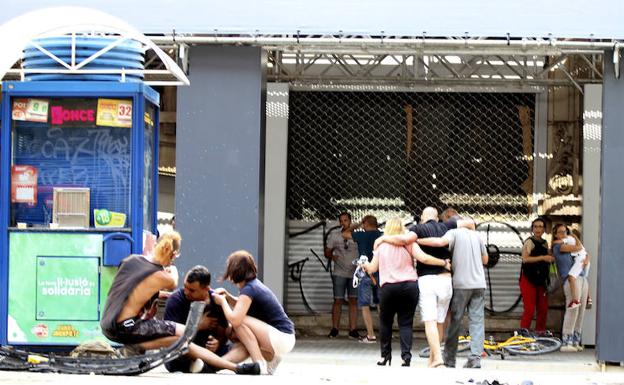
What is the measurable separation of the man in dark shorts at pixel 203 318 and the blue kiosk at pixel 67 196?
36.5 inches

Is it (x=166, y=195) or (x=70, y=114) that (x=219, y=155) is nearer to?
(x=70, y=114)

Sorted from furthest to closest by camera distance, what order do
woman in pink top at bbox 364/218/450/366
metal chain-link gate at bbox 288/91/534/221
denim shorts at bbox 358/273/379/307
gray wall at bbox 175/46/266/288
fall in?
1. metal chain-link gate at bbox 288/91/534/221
2. denim shorts at bbox 358/273/379/307
3. gray wall at bbox 175/46/266/288
4. woman in pink top at bbox 364/218/450/366

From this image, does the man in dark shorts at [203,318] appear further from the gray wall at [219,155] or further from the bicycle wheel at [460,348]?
the bicycle wheel at [460,348]

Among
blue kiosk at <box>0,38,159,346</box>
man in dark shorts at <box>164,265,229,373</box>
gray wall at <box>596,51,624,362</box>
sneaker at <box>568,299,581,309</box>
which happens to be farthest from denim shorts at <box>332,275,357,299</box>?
man in dark shorts at <box>164,265,229,373</box>

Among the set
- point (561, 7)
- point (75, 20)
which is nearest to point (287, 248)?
point (561, 7)

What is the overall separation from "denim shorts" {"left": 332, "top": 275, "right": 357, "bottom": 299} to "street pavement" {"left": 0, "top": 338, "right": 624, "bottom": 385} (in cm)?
76

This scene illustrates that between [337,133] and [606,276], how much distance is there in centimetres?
614

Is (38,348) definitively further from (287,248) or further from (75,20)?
(287,248)

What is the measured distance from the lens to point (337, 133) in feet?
67.9

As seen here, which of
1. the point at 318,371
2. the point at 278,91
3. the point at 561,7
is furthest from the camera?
the point at 278,91

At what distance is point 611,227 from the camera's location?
1573cm

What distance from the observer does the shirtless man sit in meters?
10.7

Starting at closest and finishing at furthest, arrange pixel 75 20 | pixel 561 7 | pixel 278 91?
pixel 75 20 → pixel 561 7 → pixel 278 91

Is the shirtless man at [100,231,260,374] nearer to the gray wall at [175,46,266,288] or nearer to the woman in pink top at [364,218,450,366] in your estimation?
the woman in pink top at [364,218,450,366]
